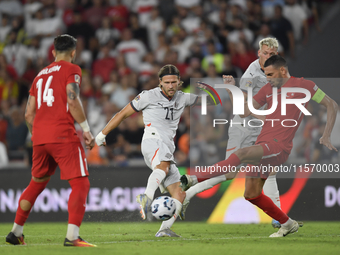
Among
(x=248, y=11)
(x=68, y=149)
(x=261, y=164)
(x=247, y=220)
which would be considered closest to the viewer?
(x=68, y=149)

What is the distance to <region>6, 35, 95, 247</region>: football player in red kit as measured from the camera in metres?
5.25

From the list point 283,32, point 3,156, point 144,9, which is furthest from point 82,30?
point 283,32

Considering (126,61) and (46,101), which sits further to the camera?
(126,61)

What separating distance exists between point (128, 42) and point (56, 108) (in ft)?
25.5

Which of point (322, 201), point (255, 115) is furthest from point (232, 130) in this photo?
point (322, 201)

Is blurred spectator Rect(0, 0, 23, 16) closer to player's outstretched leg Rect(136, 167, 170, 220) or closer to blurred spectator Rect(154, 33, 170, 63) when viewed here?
blurred spectator Rect(154, 33, 170, 63)

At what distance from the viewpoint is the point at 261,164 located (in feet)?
20.0

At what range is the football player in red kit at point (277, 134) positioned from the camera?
244 inches

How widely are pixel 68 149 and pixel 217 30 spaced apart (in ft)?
26.8

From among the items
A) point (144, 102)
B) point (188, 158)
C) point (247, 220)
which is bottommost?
point (247, 220)

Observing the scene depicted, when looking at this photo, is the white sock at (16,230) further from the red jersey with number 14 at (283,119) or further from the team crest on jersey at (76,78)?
the red jersey with number 14 at (283,119)

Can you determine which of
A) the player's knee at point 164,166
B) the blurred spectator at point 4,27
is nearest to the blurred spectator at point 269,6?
the blurred spectator at point 4,27

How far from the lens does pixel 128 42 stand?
12891 millimetres

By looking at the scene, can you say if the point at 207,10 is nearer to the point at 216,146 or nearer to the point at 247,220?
the point at 216,146
